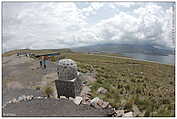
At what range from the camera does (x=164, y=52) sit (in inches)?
175

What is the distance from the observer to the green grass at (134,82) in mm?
4035

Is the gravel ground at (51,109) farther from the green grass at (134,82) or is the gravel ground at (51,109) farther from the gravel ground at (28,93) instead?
the green grass at (134,82)

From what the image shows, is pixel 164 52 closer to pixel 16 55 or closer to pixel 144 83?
pixel 144 83

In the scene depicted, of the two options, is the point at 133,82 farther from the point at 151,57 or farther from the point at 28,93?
the point at 28,93

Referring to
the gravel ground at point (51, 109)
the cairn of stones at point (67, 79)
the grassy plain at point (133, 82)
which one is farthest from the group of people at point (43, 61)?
the gravel ground at point (51, 109)

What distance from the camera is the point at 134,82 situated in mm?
5219

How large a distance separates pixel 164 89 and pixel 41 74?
280 centimetres

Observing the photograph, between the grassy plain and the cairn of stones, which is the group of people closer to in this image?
the grassy plain

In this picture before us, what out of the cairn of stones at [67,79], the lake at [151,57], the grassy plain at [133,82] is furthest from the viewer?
the lake at [151,57]

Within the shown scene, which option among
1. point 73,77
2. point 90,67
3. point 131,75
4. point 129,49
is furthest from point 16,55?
point 131,75

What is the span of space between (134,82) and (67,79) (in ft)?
5.85

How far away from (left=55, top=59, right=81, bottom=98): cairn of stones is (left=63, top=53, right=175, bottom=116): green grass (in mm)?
523

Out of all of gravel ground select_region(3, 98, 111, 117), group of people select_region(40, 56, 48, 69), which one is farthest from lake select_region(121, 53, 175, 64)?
group of people select_region(40, 56, 48, 69)

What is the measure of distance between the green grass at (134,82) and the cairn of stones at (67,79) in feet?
1.71
